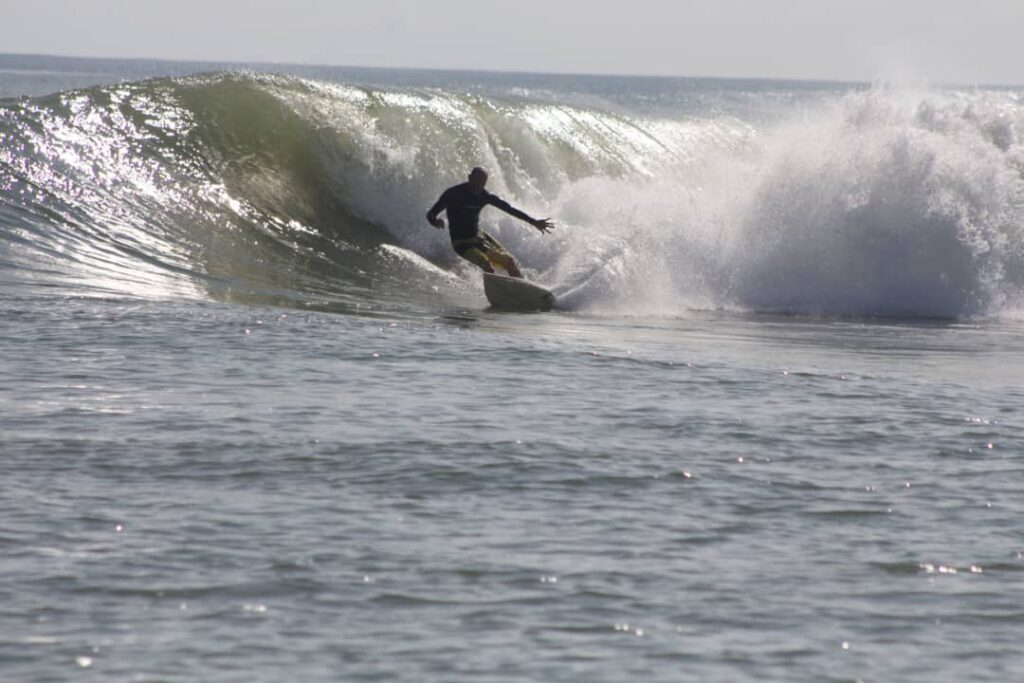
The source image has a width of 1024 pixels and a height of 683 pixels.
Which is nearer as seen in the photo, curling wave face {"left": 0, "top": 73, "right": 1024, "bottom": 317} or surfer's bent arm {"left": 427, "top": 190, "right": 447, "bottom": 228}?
curling wave face {"left": 0, "top": 73, "right": 1024, "bottom": 317}

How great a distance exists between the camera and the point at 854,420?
9.98 metres

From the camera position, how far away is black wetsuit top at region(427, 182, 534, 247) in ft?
56.1

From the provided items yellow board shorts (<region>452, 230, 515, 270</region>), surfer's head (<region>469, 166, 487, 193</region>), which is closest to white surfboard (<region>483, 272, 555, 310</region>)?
yellow board shorts (<region>452, 230, 515, 270</region>)

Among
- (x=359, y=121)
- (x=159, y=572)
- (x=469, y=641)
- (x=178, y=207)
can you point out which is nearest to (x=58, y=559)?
(x=159, y=572)

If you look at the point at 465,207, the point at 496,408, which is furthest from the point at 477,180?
the point at 496,408

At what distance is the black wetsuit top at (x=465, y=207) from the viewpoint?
17.1m

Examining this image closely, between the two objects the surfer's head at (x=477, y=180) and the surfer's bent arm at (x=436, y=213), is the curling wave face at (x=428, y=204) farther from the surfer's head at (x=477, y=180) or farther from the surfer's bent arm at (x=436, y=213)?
the surfer's head at (x=477, y=180)

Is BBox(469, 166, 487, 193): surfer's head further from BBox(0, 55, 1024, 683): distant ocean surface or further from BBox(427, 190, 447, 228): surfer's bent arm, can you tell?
BBox(0, 55, 1024, 683): distant ocean surface

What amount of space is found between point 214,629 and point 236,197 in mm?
14765

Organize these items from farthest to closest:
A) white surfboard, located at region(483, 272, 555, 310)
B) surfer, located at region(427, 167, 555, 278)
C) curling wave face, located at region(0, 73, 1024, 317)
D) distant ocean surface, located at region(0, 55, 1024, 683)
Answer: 1. surfer, located at region(427, 167, 555, 278)
2. curling wave face, located at region(0, 73, 1024, 317)
3. white surfboard, located at region(483, 272, 555, 310)
4. distant ocean surface, located at region(0, 55, 1024, 683)

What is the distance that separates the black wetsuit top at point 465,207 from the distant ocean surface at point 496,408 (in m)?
0.73

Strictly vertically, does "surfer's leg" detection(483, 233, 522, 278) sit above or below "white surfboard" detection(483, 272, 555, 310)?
above

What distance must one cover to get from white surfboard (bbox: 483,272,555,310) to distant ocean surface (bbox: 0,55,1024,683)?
402 millimetres

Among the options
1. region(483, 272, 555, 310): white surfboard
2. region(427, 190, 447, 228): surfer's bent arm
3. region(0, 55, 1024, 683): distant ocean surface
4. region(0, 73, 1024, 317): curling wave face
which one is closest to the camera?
region(0, 55, 1024, 683): distant ocean surface
